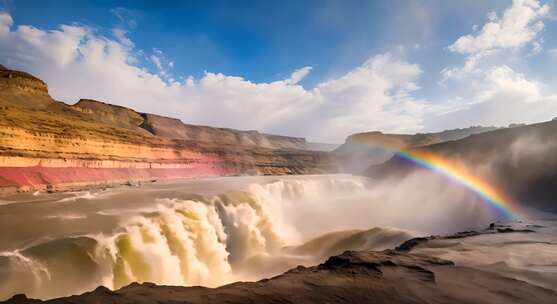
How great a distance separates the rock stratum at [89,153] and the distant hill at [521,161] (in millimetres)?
34787

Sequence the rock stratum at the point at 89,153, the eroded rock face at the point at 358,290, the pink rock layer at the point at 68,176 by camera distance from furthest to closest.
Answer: the rock stratum at the point at 89,153 < the pink rock layer at the point at 68,176 < the eroded rock face at the point at 358,290

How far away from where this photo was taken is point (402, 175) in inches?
1325

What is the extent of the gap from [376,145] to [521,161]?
76.5m

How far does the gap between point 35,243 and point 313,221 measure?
1705 centimetres

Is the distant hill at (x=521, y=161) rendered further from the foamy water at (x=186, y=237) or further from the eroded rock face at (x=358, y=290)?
the eroded rock face at (x=358, y=290)

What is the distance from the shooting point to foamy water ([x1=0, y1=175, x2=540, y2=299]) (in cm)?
767

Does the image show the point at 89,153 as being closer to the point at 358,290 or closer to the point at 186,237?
the point at 186,237

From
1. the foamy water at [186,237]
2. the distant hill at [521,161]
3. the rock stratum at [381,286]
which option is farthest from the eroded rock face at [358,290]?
the distant hill at [521,161]

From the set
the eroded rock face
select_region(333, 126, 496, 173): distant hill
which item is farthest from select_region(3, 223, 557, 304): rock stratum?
select_region(333, 126, 496, 173): distant hill

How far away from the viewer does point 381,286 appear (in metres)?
4.42

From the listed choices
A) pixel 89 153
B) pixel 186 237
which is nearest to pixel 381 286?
pixel 186 237

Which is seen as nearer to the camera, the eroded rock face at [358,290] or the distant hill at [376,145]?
the eroded rock face at [358,290]

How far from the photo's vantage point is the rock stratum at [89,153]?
75.0 ft

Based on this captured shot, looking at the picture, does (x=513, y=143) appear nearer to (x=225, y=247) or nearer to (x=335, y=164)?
(x=225, y=247)
